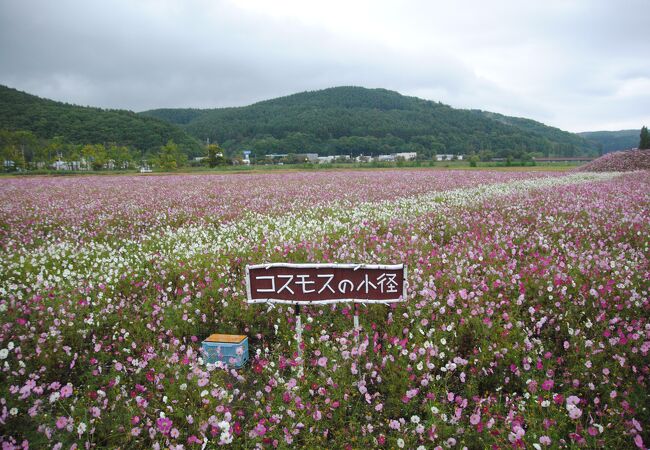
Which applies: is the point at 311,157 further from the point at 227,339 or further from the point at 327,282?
the point at 327,282

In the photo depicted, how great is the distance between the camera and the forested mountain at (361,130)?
105625 millimetres

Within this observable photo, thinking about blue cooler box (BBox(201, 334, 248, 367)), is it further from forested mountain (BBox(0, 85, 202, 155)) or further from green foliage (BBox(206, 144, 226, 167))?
forested mountain (BBox(0, 85, 202, 155))

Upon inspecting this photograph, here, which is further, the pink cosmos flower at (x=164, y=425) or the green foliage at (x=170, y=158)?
the green foliage at (x=170, y=158)

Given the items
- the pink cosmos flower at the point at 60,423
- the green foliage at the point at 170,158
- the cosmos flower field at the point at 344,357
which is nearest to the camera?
the pink cosmos flower at the point at 60,423

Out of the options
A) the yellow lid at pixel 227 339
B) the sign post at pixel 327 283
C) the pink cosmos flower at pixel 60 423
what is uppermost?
the sign post at pixel 327 283

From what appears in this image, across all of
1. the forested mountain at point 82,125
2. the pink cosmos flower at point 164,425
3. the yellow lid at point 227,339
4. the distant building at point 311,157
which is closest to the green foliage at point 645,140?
the distant building at point 311,157

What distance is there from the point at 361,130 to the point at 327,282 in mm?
116230

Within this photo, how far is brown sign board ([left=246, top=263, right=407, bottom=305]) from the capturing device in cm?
347

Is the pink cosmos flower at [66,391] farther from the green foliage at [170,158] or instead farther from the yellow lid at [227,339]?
the green foliage at [170,158]

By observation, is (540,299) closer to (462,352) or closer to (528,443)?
(462,352)

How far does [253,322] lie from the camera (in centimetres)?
460

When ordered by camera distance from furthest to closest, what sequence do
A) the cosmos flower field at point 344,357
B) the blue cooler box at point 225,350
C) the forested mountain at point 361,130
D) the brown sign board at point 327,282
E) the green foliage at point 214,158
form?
the forested mountain at point 361,130, the green foliage at point 214,158, the blue cooler box at point 225,350, the brown sign board at point 327,282, the cosmos flower field at point 344,357

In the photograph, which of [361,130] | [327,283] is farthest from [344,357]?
[361,130]

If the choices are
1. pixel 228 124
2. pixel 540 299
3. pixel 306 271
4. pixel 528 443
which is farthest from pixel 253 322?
pixel 228 124
